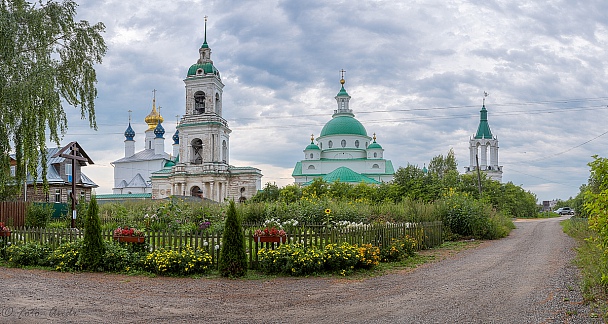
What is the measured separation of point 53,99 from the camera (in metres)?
13.7

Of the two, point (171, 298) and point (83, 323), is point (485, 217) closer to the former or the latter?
point (171, 298)

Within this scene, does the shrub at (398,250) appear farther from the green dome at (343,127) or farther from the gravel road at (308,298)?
the green dome at (343,127)

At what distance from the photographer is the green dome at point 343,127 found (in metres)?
71.7

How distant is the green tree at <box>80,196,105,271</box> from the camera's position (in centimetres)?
1163

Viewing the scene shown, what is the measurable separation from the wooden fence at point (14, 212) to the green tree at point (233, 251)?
1496cm

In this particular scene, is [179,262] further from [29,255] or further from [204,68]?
[204,68]

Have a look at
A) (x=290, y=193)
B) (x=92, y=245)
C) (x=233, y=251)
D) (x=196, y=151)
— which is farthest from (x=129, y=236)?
(x=196, y=151)

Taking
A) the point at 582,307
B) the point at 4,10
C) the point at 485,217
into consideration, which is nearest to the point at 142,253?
the point at 4,10

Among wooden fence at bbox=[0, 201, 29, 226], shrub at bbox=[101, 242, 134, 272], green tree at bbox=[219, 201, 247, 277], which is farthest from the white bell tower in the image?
green tree at bbox=[219, 201, 247, 277]

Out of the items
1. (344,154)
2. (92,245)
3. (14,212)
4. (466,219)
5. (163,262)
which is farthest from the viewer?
(344,154)

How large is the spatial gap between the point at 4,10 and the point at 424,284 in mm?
12674

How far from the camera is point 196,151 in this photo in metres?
60.2

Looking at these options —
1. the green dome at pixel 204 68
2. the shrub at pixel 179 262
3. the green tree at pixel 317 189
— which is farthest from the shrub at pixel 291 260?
the green dome at pixel 204 68

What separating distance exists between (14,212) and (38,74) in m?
11.3
